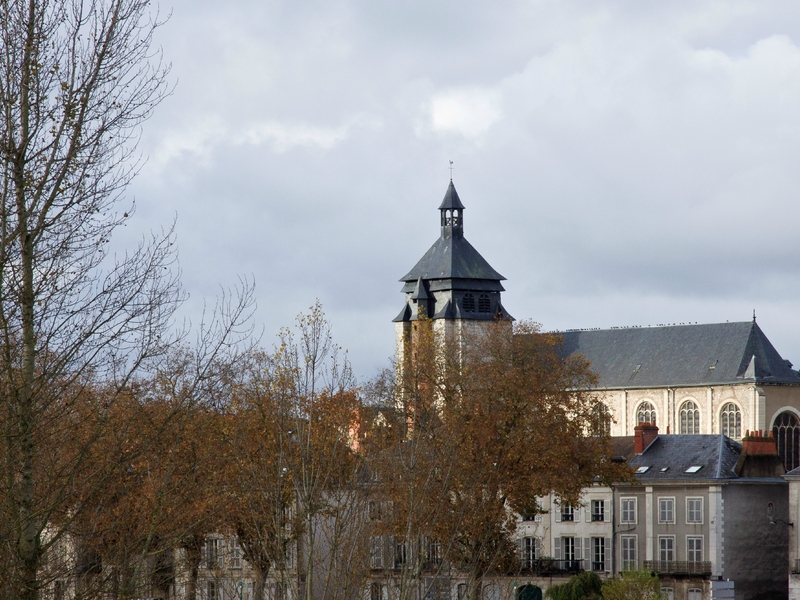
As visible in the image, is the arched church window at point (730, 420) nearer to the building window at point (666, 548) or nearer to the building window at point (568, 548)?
the building window at point (568, 548)

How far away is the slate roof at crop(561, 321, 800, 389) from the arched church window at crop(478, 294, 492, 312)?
608 centimetres

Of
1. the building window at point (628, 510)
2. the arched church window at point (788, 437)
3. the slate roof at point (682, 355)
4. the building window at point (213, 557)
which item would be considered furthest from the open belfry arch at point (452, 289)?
the building window at point (213, 557)

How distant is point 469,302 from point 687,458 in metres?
40.5

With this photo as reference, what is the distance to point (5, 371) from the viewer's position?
1205 centimetres

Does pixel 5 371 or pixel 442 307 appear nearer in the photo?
pixel 5 371

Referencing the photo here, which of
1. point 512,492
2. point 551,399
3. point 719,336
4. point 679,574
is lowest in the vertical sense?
point 679,574

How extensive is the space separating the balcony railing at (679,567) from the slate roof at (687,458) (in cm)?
350

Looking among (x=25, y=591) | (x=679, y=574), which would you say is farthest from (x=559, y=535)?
(x=25, y=591)

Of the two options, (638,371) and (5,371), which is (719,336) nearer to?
(638,371)

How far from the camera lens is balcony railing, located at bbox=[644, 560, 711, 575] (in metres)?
53.5

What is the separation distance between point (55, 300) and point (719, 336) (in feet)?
262

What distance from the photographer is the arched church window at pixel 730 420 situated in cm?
8538

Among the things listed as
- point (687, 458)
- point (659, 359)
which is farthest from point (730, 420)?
point (687, 458)

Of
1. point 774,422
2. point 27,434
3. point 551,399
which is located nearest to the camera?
point 27,434
